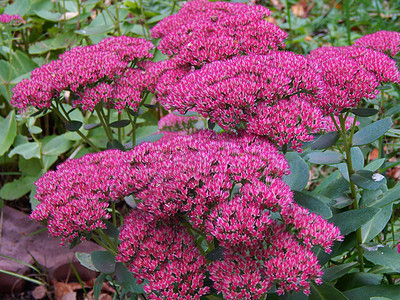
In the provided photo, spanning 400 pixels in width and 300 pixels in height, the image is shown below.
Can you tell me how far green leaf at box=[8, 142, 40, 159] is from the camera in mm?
3178

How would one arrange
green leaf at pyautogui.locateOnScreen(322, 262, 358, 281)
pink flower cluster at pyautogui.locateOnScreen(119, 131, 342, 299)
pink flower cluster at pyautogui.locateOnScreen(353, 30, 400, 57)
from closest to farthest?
1. pink flower cluster at pyautogui.locateOnScreen(119, 131, 342, 299)
2. green leaf at pyautogui.locateOnScreen(322, 262, 358, 281)
3. pink flower cluster at pyautogui.locateOnScreen(353, 30, 400, 57)

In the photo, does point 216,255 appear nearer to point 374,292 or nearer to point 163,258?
point 163,258

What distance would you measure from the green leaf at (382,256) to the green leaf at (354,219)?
5.7 inches

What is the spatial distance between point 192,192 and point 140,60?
1132mm

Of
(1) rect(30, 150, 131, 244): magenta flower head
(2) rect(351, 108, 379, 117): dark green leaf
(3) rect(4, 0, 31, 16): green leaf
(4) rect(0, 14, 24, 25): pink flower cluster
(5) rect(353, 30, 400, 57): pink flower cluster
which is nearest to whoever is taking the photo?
(1) rect(30, 150, 131, 244): magenta flower head

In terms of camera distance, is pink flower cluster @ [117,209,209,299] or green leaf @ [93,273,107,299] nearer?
pink flower cluster @ [117,209,209,299]

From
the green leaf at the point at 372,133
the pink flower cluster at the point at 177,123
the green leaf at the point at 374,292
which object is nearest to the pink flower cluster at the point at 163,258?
the green leaf at the point at 374,292

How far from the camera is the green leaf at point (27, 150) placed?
3.18 metres

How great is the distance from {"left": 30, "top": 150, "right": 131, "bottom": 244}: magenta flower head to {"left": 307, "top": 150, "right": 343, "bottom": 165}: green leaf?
2.59 feet

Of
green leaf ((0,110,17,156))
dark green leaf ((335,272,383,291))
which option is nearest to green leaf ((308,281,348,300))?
dark green leaf ((335,272,383,291))

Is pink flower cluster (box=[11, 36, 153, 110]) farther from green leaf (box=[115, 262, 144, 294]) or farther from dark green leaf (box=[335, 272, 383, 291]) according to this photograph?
dark green leaf (box=[335, 272, 383, 291])

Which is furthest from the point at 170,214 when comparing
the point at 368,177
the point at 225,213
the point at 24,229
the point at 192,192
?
the point at 24,229

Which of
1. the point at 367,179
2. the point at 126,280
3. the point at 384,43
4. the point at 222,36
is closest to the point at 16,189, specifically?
the point at 126,280

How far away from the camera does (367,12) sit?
5312 mm
